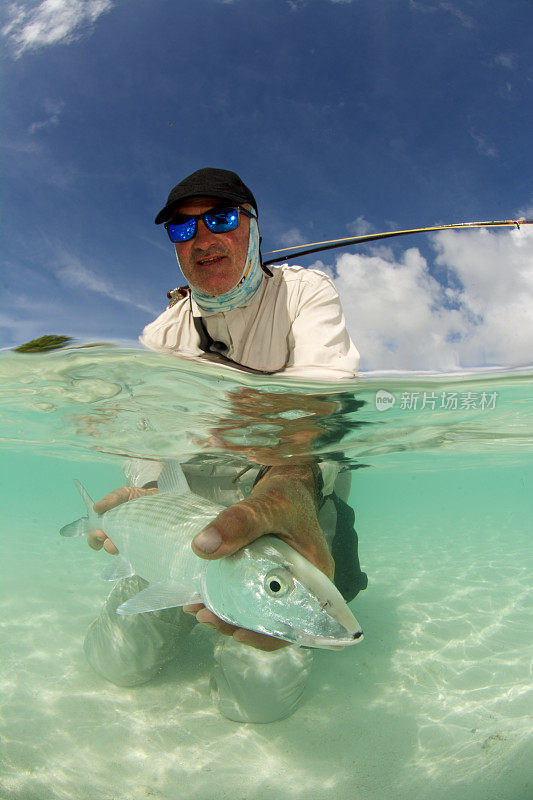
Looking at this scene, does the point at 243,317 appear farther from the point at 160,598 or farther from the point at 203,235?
the point at 160,598

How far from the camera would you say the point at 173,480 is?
3.78m

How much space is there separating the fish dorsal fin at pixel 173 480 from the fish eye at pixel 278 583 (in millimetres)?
1696

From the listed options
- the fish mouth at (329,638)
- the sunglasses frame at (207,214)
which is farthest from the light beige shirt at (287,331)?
the fish mouth at (329,638)

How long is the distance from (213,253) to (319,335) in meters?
1.46

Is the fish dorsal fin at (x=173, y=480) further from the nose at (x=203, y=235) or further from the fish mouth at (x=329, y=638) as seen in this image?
the nose at (x=203, y=235)

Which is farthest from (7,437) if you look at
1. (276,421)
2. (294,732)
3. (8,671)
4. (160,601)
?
(160,601)

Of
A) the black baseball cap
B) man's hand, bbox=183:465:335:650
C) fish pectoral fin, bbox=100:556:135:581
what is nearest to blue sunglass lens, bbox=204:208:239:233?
the black baseball cap

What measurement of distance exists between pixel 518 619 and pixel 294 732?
560 cm

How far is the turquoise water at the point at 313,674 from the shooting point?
4359 millimetres

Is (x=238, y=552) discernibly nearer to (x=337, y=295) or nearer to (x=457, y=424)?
(x=337, y=295)

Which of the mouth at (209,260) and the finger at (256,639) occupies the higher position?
the mouth at (209,260)

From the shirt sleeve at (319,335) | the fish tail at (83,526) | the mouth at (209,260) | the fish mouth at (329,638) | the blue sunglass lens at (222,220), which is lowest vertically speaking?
the fish tail at (83,526)

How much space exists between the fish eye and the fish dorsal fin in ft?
5.56

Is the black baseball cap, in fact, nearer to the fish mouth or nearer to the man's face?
the man's face
